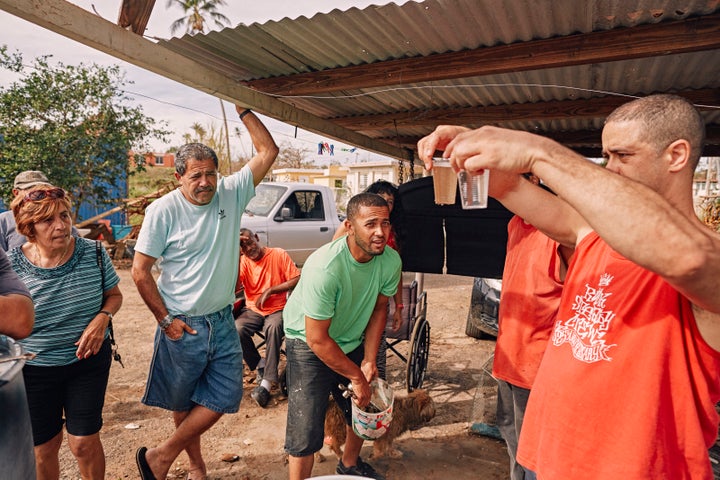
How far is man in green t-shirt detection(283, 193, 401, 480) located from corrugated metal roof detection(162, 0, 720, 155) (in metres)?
1.16

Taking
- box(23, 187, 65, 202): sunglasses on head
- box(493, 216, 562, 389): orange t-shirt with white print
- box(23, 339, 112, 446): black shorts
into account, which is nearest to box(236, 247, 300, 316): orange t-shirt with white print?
box(23, 339, 112, 446): black shorts

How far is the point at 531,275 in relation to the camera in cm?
251

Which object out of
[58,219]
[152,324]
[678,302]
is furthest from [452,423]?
[152,324]

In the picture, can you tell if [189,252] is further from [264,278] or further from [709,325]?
[709,325]

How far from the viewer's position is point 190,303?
2797 millimetres

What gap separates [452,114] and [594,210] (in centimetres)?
411

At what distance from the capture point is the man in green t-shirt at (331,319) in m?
2.46

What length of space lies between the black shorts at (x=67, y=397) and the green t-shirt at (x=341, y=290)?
115 cm

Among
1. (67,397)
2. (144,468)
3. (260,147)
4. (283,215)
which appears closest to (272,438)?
(144,468)

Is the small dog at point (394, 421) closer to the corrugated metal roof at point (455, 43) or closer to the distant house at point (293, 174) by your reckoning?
the corrugated metal roof at point (455, 43)

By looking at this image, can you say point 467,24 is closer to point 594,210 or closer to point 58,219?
point 594,210

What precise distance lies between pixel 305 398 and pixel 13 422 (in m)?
1.43

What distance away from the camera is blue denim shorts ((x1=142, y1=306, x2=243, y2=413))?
2.81 metres

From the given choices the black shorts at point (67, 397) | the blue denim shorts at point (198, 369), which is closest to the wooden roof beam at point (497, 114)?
the blue denim shorts at point (198, 369)
